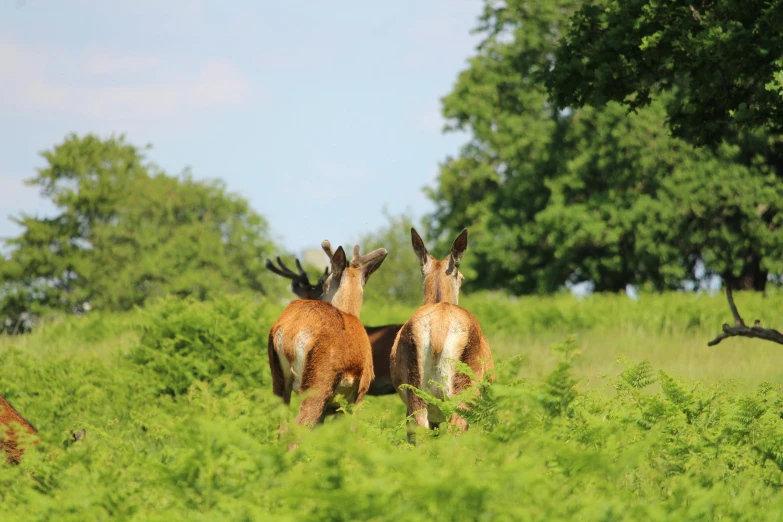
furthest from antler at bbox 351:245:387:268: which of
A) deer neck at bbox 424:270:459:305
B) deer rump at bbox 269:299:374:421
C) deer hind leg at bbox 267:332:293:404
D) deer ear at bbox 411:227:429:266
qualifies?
deer hind leg at bbox 267:332:293:404

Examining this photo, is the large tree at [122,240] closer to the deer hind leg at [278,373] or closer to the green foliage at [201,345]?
the green foliage at [201,345]

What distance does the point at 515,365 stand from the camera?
6.86 meters

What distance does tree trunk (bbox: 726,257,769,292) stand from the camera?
121 feet

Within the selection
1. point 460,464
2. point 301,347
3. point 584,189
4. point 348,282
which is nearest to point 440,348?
point 301,347

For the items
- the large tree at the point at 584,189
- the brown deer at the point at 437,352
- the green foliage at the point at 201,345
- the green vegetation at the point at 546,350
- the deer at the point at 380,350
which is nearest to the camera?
the green vegetation at the point at 546,350

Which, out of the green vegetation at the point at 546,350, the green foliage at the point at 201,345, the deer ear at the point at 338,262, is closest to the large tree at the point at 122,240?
the green vegetation at the point at 546,350

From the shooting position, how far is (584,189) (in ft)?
125

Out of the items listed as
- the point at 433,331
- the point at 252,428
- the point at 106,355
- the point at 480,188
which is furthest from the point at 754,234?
the point at 252,428

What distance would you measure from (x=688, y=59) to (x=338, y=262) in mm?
4563

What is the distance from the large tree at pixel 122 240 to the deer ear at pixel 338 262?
4023 centimetres

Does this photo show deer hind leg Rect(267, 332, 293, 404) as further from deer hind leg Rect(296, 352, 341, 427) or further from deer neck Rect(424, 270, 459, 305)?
deer neck Rect(424, 270, 459, 305)

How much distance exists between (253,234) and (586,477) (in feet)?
167

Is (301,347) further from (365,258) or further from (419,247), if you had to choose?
(365,258)

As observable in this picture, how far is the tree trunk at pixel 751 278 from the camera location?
36.8m
